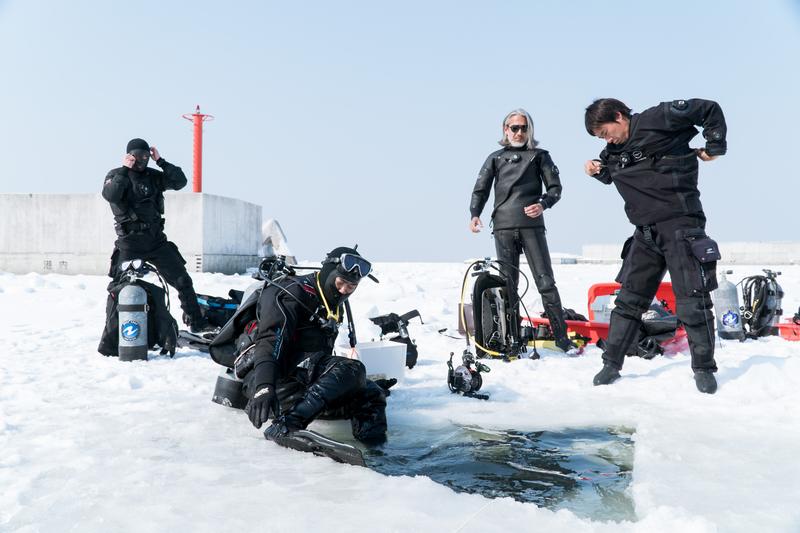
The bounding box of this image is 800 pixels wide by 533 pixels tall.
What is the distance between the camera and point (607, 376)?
4.69 meters

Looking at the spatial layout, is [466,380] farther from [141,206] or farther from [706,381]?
[141,206]

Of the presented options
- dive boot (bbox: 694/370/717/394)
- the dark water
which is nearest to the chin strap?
the dark water

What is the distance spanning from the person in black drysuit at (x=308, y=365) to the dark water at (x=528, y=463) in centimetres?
25

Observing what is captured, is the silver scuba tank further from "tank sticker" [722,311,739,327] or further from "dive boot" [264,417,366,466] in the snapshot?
"tank sticker" [722,311,739,327]

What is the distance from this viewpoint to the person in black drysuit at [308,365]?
317cm

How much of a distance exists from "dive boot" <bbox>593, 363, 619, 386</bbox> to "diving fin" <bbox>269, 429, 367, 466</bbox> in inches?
92.4

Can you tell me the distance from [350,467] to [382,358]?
5.79 ft

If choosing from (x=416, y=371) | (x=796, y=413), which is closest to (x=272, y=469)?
(x=416, y=371)

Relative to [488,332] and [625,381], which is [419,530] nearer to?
[625,381]

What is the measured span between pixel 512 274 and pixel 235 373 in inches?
112

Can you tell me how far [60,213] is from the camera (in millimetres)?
14656

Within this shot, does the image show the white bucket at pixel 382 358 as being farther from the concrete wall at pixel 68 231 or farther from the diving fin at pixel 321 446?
the concrete wall at pixel 68 231

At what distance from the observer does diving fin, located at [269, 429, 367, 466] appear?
278 centimetres

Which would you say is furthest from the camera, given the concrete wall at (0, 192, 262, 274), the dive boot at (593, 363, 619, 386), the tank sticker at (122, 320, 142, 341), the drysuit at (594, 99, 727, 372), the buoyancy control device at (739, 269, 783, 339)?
the concrete wall at (0, 192, 262, 274)
